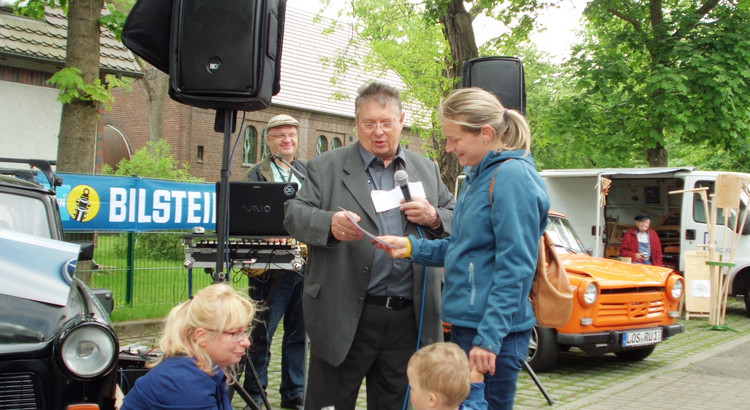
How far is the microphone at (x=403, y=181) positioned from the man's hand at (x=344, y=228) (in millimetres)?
345

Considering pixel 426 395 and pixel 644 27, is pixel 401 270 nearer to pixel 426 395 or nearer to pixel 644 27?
pixel 426 395

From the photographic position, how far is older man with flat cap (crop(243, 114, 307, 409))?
5750 mm

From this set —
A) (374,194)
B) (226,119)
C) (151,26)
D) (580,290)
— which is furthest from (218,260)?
(580,290)

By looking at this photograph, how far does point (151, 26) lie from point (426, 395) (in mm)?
2933

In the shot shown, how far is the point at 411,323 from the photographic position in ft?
12.0

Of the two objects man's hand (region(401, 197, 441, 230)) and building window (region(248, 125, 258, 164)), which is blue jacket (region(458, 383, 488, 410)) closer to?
man's hand (region(401, 197, 441, 230))

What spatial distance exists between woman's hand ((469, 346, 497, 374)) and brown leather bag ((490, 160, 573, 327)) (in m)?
0.42

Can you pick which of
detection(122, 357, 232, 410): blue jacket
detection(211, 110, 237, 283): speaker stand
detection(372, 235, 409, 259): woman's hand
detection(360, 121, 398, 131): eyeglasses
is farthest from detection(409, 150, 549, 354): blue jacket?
detection(211, 110, 237, 283): speaker stand

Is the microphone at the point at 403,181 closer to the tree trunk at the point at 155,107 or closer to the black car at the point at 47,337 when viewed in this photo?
the black car at the point at 47,337

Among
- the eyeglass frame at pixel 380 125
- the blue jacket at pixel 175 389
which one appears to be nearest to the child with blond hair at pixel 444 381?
the blue jacket at pixel 175 389

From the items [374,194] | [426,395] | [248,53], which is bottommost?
[426,395]

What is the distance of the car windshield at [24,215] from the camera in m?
4.82

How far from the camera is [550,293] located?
3.22m

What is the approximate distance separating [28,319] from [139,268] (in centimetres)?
704
